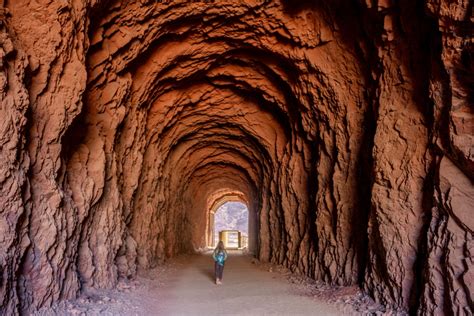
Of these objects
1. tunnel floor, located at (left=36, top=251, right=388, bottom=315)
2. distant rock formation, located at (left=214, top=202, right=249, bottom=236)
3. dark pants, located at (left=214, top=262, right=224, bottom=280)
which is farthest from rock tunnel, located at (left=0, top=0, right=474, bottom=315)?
distant rock formation, located at (left=214, top=202, right=249, bottom=236)

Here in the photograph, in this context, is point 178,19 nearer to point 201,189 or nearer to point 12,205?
point 12,205

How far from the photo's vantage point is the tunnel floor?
6477 millimetres

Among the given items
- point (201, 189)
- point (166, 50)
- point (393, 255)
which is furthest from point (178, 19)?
point (201, 189)

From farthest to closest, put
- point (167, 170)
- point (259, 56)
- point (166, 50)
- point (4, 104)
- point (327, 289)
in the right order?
point (167, 170) < point (259, 56) < point (166, 50) < point (327, 289) < point (4, 104)

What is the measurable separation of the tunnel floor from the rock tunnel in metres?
0.30

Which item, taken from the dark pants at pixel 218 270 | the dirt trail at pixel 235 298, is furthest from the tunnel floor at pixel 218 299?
the dark pants at pixel 218 270

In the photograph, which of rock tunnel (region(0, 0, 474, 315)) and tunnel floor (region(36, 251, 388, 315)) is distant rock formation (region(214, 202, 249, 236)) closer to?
rock tunnel (region(0, 0, 474, 315))

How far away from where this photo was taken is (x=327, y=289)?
8328 millimetres

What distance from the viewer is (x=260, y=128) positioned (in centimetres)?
1395

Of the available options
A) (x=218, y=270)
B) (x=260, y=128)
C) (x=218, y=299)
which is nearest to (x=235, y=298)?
(x=218, y=299)

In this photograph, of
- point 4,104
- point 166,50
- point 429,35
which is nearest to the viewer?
point 4,104

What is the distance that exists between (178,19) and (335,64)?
3507mm

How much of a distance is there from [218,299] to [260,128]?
23.7ft

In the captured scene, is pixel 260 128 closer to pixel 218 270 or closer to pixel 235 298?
pixel 218 270
